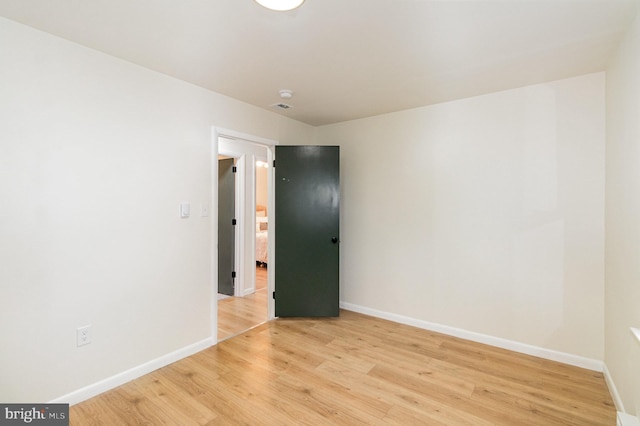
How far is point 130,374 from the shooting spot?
2.28 metres

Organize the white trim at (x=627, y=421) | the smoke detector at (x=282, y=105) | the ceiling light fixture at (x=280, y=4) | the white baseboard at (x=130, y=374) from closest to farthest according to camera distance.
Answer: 1. the white trim at (x=627, y=421)
2. the ceiling light fixture at (x=280, y=4)
3. the white baseboard at (x=130, y=374)
4. the smoke detector at (x=282, y=105)

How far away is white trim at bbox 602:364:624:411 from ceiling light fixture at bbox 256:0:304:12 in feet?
10.1

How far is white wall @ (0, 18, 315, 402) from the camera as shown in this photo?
179 cm

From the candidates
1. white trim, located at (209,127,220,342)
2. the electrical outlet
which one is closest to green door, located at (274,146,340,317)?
white trim, located at (209,127,220,342)

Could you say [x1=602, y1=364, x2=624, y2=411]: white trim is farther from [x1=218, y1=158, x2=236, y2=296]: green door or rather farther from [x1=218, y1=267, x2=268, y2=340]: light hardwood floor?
[x1=218, y1=158, x2=236, y2=296]: green door

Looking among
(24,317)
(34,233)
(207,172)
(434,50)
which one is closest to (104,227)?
(34,233)

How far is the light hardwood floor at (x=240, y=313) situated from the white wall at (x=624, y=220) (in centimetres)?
307

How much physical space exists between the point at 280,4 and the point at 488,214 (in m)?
2.55

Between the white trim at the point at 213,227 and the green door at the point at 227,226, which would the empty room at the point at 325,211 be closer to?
the white trim at the point at 213,227

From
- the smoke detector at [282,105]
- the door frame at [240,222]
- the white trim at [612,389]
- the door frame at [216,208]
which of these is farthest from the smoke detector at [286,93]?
the white trim at [612,389]

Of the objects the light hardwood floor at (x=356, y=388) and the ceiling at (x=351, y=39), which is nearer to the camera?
the ceiling at (x=351, y=39)

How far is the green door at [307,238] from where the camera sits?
3521mm

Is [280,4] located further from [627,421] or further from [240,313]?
[240,313]

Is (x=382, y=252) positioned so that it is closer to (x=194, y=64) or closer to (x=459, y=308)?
(x=459, y=308)
